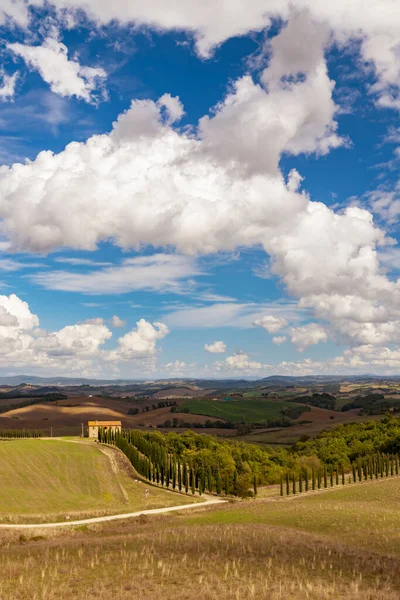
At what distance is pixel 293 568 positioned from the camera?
25891mm

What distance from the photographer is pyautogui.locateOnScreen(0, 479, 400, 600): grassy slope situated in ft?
70.8

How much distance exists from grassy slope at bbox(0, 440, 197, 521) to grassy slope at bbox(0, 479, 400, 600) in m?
27.8

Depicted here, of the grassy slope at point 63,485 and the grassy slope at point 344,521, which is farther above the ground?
the grassy slope at point 344,521

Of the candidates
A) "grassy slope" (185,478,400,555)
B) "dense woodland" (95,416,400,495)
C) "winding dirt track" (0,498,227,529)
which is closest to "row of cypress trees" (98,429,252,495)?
"dense woodland" (95,416,400,495)

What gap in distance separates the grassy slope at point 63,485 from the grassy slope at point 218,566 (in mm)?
27784

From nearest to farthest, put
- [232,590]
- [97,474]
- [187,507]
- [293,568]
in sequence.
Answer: [232,590] → [293,568] → [187,507] → [97,474]

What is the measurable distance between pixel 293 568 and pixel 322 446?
11648 centimetres

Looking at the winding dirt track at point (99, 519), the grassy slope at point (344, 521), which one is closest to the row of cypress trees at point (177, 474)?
the winding dirt track at point (99, 519)

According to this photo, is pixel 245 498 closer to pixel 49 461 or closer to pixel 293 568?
pixel 49 461

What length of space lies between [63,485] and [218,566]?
216ft

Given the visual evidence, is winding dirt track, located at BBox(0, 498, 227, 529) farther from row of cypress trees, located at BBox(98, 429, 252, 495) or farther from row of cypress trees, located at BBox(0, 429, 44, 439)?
row of cypress trees, located at BBox(0, 429, 44, 439)

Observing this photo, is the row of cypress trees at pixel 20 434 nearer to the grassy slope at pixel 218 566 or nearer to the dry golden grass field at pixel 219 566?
the dry golden grass field at pixel 219 566

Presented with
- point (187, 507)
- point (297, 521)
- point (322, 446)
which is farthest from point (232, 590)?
Result: point (322, 446)

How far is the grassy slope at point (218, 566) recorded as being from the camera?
21578 millimetres
